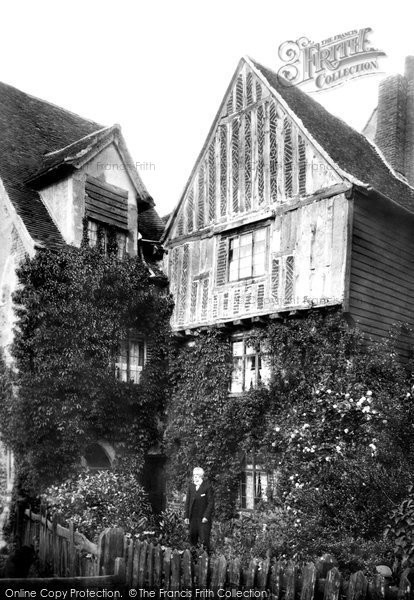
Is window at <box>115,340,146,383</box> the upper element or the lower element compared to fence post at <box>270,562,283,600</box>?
upper

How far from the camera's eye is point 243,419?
14.8m

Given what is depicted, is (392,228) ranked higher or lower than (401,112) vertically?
lower

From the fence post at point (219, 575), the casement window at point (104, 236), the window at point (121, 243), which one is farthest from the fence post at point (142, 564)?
the window at point (121, 243)

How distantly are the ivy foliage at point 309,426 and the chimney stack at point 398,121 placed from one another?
8124 mm

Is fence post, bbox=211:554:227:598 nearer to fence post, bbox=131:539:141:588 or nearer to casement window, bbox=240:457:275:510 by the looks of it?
fence post, bbox=131:539:141:588

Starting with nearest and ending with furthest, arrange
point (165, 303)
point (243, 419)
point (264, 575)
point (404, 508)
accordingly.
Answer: point (264, 575)
point (404, 508)
point (243, 419)
point (165, 303)

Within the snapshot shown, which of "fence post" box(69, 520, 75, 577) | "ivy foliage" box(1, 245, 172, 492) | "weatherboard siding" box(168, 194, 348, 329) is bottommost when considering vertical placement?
"fence post" box(69, 520, 75, 577)

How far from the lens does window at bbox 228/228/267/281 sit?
15773 mm

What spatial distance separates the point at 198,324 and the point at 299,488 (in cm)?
550

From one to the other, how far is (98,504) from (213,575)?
5.73m

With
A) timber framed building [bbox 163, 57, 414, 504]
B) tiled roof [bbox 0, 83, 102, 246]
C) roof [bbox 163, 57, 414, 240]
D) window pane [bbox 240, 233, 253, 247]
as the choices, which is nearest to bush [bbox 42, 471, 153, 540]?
timber framed building [bbox 163, 57, 414, 504]

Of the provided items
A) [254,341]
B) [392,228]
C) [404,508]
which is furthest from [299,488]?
[392,228]

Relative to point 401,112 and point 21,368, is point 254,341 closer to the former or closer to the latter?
point 21,368

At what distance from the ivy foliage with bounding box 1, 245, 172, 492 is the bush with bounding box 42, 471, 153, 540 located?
41.7 inches
